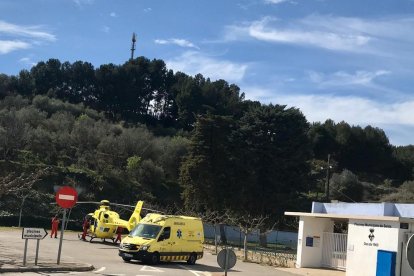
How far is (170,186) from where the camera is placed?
7569 cm

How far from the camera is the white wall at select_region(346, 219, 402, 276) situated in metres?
26.6

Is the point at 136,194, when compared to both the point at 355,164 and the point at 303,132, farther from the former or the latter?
the point at 355,164

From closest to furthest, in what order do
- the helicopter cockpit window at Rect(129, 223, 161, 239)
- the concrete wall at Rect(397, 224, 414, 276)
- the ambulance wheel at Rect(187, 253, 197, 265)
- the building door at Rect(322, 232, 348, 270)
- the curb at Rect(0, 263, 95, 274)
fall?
the curb at Rect(0, 263, 95, 274) → the concrete wall at Rect(397, 224, 414, 276) → the helicopter cockpit window at Rect(129, 223, 161, 239) → the ambulance wheel at Rect(187, 253, 197, 265) → the building door at Rect(322, 232, 348, 270)

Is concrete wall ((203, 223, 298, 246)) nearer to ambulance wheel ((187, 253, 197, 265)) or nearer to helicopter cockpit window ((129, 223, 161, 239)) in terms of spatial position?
ambulance wheel ((187, 253, 197, 265))

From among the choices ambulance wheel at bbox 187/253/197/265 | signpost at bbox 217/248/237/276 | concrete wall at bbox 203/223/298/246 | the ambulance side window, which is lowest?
concrete wall at bbox 203/223/298/246

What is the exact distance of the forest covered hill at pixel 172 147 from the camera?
60594mm

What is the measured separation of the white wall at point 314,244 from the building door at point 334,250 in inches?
12.5

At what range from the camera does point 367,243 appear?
28391 mm

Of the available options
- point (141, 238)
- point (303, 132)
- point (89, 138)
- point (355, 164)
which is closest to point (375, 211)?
point (141, 238)

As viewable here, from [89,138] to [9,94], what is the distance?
26.1 metres

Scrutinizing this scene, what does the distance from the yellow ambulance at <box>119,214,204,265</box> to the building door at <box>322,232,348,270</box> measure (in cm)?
970

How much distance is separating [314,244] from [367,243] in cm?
687

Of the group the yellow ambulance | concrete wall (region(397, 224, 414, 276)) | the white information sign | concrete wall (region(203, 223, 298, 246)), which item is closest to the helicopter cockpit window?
the yellow ambulance

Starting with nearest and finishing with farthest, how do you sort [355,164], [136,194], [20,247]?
1. [20,247]
2. [136,194]
3. [355,164]
